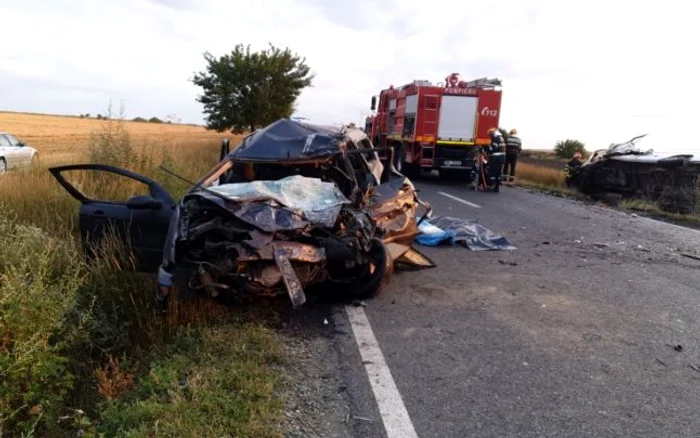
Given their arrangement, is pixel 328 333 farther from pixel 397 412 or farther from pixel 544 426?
pixel 544 426

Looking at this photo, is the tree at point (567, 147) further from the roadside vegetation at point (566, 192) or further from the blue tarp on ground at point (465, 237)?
the blue tarp on ground at point (465, 237)

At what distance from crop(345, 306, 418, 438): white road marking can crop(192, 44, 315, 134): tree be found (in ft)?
73.4

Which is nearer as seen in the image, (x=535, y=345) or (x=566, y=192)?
(x=535, y=345)

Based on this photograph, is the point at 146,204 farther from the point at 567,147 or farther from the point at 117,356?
the point at 567,147

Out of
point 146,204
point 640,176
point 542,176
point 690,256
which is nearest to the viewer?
point 146,204

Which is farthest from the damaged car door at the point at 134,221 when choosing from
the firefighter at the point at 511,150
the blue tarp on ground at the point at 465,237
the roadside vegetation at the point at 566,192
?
the firefighter at the point at 511,150

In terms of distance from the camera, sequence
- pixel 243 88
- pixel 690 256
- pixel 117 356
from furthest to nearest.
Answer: pixel 243 88, pixel 690 256, pixel 117 356

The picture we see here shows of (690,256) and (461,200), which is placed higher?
(461,200)

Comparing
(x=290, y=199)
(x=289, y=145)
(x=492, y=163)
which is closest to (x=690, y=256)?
(x=289, y=145)

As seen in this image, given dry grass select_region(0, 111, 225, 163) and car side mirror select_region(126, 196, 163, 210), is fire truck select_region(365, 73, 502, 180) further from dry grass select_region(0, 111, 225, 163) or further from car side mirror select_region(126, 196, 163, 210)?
car side mirror select_region(126, 196, 163, 210)

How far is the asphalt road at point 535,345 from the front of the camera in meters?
2.91

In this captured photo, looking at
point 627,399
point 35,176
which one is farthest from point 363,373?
point 35,176

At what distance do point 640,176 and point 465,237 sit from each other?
335 inches

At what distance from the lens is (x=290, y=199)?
4363 millimetres
